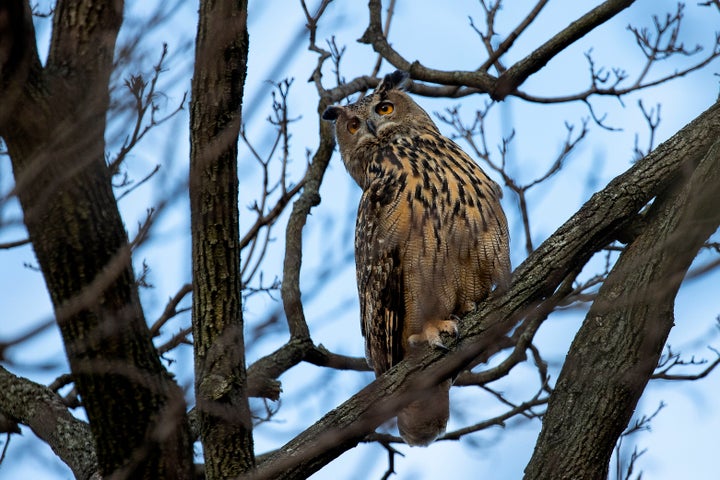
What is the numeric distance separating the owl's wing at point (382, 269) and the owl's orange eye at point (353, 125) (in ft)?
2.15

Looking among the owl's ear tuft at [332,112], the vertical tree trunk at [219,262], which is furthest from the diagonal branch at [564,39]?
the vertical tree trunk at [219,262]

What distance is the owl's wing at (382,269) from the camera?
3752 millimetres

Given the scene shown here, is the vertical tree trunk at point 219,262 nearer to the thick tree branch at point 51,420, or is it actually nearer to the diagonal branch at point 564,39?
the thick tree branch at point 51,420

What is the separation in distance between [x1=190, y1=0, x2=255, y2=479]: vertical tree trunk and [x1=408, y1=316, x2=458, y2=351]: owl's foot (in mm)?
929

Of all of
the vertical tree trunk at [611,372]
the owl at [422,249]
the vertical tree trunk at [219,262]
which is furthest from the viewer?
the owl at [422,249]

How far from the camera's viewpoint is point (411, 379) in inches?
118

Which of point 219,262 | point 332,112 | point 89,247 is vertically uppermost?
point 332,112

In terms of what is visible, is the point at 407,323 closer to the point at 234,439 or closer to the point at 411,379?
the point at 411,379

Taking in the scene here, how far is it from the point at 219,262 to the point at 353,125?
6.89 feet

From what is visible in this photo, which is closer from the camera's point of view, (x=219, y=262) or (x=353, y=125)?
(x=219, y=262)

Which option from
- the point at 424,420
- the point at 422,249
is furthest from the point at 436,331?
the point at 424,420

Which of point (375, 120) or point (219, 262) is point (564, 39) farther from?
point (219, 262)

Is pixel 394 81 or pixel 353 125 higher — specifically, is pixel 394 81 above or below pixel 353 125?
above

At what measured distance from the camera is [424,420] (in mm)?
→ 4020
